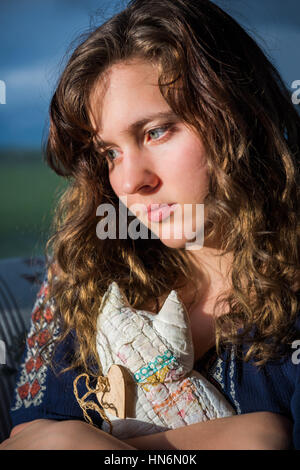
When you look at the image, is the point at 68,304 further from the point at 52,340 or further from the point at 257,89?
the point at 257,89

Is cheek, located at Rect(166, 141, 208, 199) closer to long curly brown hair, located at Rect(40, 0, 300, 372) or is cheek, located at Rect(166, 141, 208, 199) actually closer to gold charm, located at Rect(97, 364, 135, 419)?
long curly brown hair, located at Rect(40, 0, 300, 372)

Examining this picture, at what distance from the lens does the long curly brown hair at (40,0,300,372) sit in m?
1.04

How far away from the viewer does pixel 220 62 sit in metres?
1.03

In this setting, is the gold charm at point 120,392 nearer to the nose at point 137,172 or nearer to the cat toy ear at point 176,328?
the cat toy ear at point 176,328

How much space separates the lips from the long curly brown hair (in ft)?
0.30

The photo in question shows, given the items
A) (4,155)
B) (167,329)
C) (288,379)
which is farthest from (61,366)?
(4,155)

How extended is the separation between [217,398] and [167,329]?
173 mm

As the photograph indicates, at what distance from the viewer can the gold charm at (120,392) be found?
946mm

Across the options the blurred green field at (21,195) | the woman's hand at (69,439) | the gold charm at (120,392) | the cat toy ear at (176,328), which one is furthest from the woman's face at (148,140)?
the blurred green field at (21,195)

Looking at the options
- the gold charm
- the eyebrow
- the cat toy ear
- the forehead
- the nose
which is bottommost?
the gold charm

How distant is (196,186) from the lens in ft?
3.50

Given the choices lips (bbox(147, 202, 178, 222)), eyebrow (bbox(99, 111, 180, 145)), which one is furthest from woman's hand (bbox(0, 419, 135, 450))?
eyebrow (bbox(99, 111, 180, 145))

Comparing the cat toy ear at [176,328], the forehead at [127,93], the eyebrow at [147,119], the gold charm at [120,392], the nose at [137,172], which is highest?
the forehead at [127,93]

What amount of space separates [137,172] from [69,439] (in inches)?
21.2
